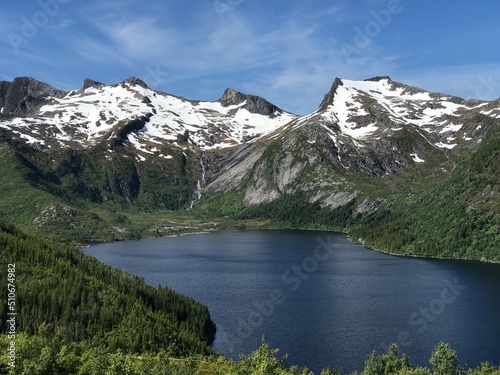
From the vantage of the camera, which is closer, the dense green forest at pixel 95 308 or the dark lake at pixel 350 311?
the dense green forest at pixel 95 308
